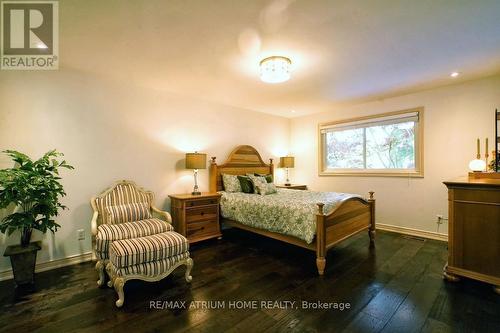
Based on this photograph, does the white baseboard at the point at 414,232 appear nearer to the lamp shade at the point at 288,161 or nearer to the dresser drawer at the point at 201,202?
the lamp shade at the point at 288,161

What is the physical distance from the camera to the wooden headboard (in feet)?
13.6

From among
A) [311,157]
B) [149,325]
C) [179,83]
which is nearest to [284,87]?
[179,83]

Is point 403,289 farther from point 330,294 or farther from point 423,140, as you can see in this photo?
point 423,140

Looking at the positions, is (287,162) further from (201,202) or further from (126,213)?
(126,213)

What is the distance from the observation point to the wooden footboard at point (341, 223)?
99.6 inches

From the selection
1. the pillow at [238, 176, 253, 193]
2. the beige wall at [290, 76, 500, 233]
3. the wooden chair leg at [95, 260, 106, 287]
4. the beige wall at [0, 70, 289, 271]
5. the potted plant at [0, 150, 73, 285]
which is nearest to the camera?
the potted plant at [0, 150, 73, 285]

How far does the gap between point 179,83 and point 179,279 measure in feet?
8.43

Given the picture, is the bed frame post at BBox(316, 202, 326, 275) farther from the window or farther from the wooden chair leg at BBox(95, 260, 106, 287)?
the window

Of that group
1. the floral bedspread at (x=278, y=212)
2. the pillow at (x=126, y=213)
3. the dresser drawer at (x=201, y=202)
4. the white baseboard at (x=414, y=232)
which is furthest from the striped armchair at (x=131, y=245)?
the white baseboard at (x=414, y=232)

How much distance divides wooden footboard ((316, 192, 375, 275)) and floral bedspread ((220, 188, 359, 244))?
82 mm

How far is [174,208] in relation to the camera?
3.55m

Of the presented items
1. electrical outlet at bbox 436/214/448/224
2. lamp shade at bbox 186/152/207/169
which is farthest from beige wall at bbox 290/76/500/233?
lamp shade at bbox 186/152/207/169

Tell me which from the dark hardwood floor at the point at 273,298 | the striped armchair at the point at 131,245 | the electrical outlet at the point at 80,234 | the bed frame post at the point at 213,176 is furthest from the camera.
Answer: the bed frame post at the point at 213,176

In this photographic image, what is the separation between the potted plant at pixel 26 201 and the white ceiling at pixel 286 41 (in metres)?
1.27
